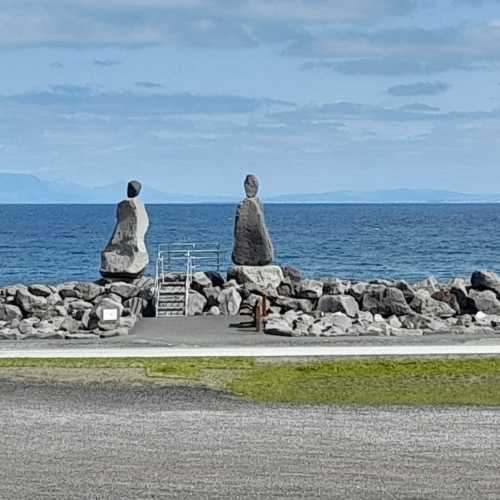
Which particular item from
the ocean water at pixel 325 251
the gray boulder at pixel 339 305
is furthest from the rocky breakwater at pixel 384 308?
the ocean water at pixel 325 251

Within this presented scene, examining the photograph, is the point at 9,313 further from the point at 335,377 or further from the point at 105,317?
the point at 335,377

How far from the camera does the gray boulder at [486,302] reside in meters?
29.5

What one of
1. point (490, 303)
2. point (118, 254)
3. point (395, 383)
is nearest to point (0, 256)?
point (118, 254)

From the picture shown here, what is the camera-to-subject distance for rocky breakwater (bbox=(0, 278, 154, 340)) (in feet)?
84.3

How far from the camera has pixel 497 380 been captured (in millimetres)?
19375

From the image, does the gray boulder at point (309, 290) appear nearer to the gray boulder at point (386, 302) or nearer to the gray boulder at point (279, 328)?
the gray boulder at point (386, 302)

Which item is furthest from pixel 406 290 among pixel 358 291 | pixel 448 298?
pixel 358 291

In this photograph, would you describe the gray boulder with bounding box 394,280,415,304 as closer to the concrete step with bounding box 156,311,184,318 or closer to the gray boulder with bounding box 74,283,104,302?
the concrete step with bounding box 156,311,184,318

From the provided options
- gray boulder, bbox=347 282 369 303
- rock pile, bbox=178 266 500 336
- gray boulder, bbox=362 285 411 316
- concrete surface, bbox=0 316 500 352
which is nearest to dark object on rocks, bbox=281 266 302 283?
rock pile, bbox=178 266 500 336

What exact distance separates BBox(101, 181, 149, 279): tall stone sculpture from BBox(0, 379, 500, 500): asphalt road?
548 inches

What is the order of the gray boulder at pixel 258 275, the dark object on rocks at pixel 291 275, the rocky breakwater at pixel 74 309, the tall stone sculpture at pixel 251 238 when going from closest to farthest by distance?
the rocky breakwater at pixel 74 309 → the gray boulder at pixel 258 275 → the tall stone sculpture at pixel 251 238 → the dark object on rocks at pixel 291 275

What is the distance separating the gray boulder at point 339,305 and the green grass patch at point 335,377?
293 inches

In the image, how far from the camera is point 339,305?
2884 cm

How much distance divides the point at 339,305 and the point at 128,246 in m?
6.34
